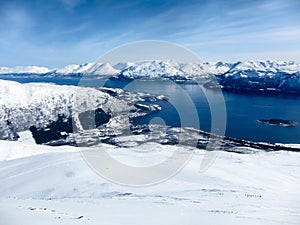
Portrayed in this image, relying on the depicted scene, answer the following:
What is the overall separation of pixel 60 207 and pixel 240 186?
40.0 feet

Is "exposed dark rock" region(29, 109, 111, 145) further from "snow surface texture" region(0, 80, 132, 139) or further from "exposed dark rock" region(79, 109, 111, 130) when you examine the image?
"snow surface texture" region(0, 80, 132, 139)

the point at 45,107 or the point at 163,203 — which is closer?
the point at 163,203

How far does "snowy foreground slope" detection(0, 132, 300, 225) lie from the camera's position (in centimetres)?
971

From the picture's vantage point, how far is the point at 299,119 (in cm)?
8688

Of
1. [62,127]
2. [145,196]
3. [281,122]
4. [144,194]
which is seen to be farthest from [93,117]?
[145,196]

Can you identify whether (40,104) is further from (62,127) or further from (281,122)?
(281,122)

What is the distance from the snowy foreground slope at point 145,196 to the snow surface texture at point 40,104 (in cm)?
5355

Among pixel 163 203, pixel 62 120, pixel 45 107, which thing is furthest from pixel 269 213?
pixel 45 107

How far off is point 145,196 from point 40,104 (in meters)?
80.3

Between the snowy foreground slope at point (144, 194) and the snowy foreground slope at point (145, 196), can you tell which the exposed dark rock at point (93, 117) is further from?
the snowy foreground slope at point (145, 196)

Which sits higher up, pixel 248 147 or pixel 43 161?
pixel 43 161

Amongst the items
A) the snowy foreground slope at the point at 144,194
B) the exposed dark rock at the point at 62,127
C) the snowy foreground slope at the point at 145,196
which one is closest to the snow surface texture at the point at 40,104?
the exposed dark rock at the point at 62,127

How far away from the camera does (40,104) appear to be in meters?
87.4

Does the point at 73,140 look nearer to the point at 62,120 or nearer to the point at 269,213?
the point at 62,120
